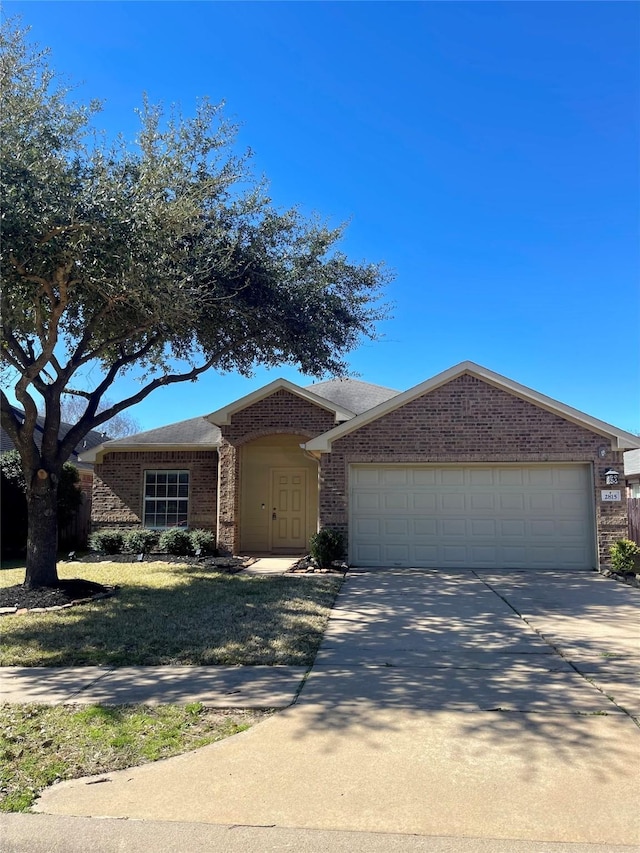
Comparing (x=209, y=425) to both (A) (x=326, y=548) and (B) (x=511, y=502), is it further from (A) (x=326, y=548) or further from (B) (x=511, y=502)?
(B) (x=511, y=502)

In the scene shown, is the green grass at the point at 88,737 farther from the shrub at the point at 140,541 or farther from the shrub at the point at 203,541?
the shrub at the point at 140,541

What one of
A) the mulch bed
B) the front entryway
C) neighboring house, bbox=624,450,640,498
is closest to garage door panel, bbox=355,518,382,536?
the front entryway

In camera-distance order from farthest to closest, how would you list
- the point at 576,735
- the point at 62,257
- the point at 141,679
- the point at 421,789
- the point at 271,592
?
1. the point at 271,592
2. the point at 62,257
3. the point at 141,679
4. the point at 576,735
5. the point at 421,789

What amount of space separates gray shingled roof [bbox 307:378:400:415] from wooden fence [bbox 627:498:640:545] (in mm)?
7045

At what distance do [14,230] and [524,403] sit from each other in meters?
10.4

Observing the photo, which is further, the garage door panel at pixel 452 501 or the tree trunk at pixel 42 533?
the garage door panel at pixel 452 501

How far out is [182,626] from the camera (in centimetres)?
773

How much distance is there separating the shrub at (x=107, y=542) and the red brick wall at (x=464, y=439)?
5.79m

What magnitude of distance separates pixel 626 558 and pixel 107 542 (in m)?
12.2

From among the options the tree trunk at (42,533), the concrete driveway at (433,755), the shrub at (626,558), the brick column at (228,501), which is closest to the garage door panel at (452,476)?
the shrub at (626,558)

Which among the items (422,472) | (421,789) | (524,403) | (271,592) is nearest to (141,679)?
(421,789)

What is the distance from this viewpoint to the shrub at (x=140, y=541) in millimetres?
15719

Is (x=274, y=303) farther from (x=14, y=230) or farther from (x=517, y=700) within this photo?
(x=517, y=700)

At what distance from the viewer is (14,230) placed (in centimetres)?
759
